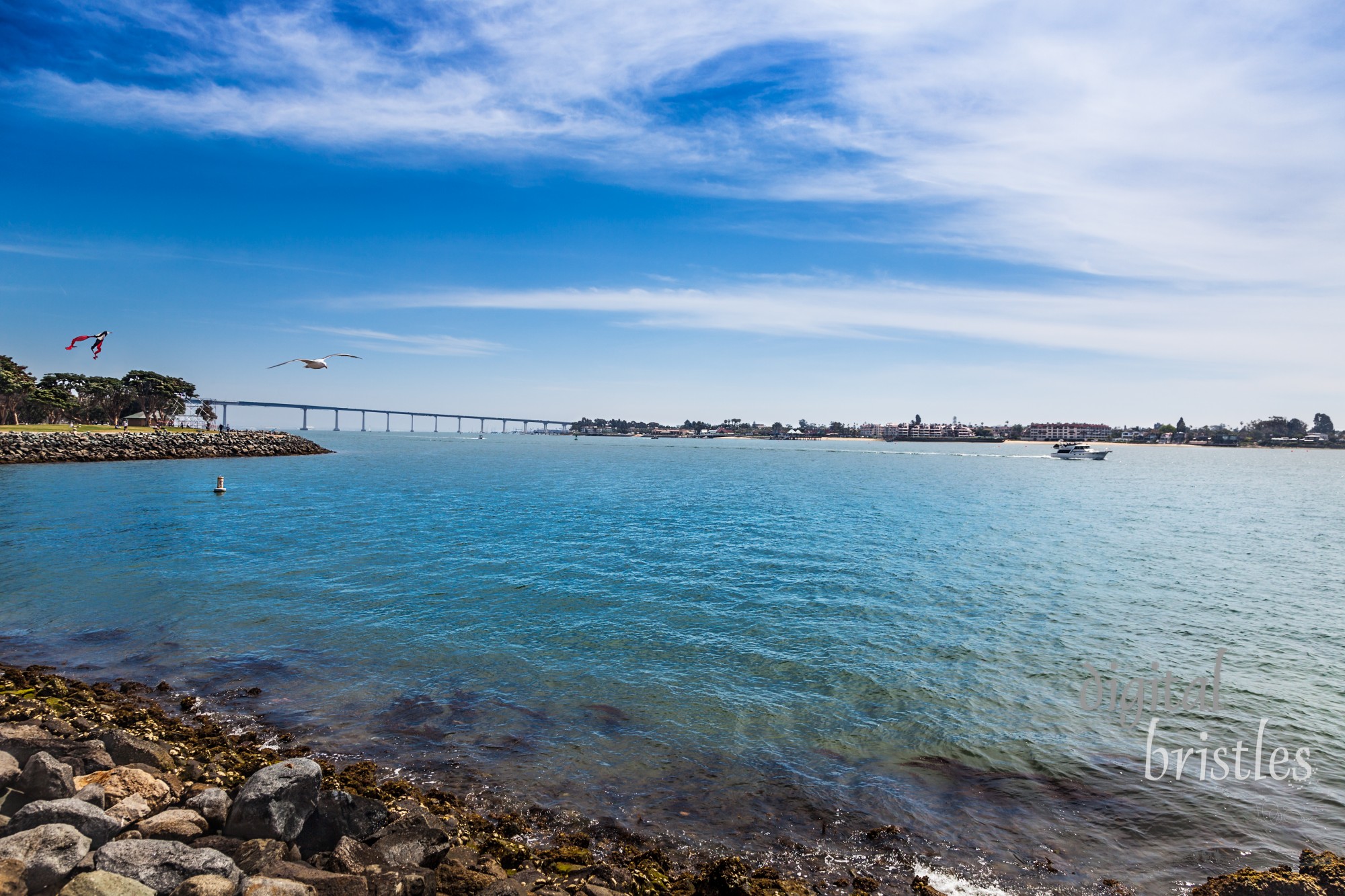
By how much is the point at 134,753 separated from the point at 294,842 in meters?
3.47

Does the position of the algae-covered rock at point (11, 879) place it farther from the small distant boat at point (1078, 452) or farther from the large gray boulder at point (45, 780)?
the small distant boat at point (1078, 452)

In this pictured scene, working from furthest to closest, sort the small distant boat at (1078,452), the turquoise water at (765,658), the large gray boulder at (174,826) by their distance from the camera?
the small distant boat at (1078,452)
the turquoise water at (765,658)
the large gray boulder at (174,826)

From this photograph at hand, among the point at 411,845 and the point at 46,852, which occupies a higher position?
the point at 46,852

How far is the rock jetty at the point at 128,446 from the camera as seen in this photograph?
6656 cm

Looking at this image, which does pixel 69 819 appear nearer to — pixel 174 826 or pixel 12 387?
pixel 174 826

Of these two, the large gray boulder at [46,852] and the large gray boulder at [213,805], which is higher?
the large gray boulder at [46,852]

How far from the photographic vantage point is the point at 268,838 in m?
7.35

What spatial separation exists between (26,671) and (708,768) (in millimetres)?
14125

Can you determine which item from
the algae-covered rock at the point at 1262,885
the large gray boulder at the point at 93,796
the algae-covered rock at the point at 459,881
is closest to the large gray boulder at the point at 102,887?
the large gray boulder at the point at 93,796

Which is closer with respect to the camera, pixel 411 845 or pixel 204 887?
pixel 204 887

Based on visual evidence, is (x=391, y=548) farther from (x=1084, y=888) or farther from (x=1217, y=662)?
(x=1217, y=662)

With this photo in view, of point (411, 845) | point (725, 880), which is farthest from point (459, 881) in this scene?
point (725, 880)

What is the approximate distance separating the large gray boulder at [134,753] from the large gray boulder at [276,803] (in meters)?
2.23

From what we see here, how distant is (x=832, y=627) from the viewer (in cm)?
1836
